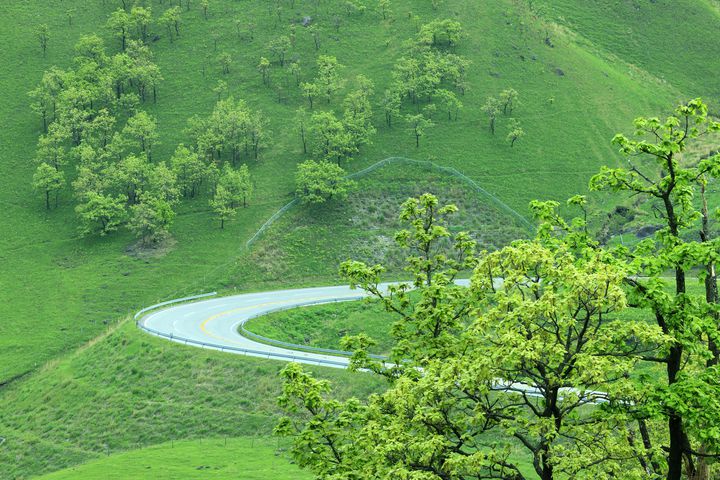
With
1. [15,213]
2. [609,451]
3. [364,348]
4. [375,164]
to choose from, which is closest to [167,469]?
[364,348]

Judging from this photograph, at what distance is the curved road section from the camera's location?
64.9m

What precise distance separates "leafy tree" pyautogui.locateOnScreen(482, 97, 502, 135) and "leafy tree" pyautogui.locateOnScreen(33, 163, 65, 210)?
222 ft

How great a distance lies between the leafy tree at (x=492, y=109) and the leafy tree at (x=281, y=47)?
3976cm

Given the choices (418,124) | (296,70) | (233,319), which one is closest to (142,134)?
(296,70)

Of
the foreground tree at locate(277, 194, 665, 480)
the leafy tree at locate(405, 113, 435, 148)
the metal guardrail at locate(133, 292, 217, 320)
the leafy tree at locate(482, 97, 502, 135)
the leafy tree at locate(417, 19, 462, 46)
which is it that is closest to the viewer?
the foreground tree at locate(277, 194, 665, 480)

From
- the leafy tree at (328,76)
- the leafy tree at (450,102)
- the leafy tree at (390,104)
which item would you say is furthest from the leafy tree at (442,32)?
the leafy tree at (390,104)

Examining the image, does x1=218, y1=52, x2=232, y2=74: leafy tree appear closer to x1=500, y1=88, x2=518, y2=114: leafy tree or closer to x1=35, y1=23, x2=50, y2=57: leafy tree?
x1=35, y1=23, x2=50, y2=57: leafy tree

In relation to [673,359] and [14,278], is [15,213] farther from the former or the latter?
[673,359]

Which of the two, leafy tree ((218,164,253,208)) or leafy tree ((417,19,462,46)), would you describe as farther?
leafy tree ((417,19,462,46))

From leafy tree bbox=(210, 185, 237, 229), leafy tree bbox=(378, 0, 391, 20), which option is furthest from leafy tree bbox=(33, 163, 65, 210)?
leafy tree bbox=(378, 0, 391, 20)

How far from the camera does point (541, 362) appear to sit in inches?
802

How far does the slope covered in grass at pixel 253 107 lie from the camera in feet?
317

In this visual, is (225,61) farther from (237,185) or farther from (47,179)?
(47,179)

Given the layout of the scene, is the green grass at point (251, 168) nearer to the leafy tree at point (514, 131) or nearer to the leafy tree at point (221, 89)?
the leafy tree at point (514, 131)
